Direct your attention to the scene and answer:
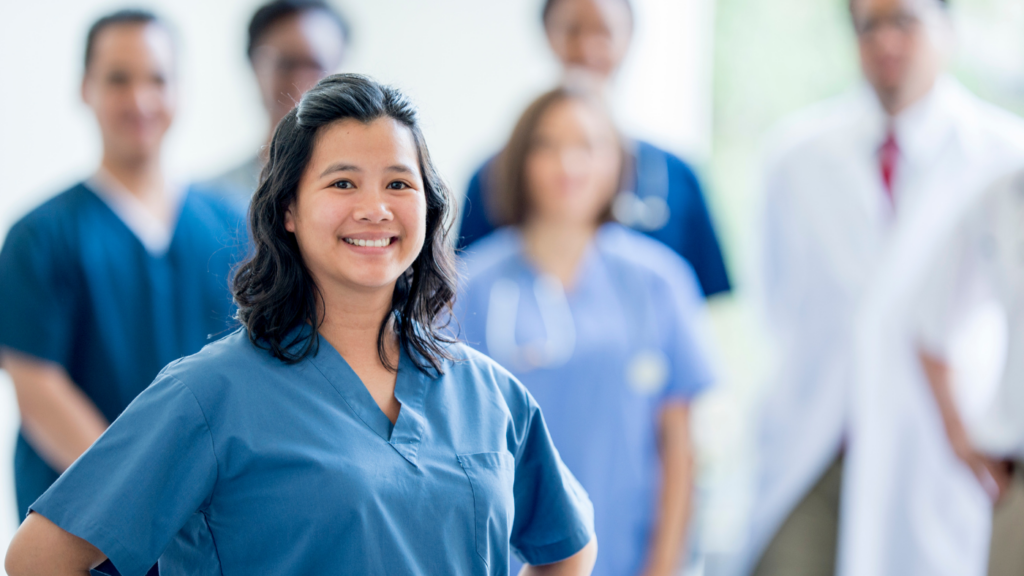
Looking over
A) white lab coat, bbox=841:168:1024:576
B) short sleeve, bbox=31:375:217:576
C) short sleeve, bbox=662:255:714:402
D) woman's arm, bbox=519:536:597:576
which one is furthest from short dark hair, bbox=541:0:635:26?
short sleeve, bbox=31:375:217:576

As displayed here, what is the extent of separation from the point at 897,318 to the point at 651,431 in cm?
62

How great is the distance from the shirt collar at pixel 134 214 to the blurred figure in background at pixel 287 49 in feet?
0.76

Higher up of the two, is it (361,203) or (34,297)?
(361,203)

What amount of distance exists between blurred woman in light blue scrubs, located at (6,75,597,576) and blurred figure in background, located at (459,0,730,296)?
3.71ft

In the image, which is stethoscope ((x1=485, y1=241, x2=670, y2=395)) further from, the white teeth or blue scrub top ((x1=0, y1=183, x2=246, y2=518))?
the white teeth

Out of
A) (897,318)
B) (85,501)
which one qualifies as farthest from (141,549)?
(897,318)

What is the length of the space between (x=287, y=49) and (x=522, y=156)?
528 millimetres

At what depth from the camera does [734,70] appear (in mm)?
3105

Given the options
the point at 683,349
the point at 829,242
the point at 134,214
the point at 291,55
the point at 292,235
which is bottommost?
the point at 683,349

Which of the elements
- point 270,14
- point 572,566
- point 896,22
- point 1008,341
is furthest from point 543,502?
point 896,22

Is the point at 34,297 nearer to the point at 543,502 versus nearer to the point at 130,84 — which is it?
the point at 130,84

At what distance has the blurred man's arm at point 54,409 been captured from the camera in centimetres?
143

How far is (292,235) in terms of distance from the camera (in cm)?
83

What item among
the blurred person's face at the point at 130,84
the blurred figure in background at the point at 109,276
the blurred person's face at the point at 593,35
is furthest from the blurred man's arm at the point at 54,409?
the blurred person's face at the point at 593,35
